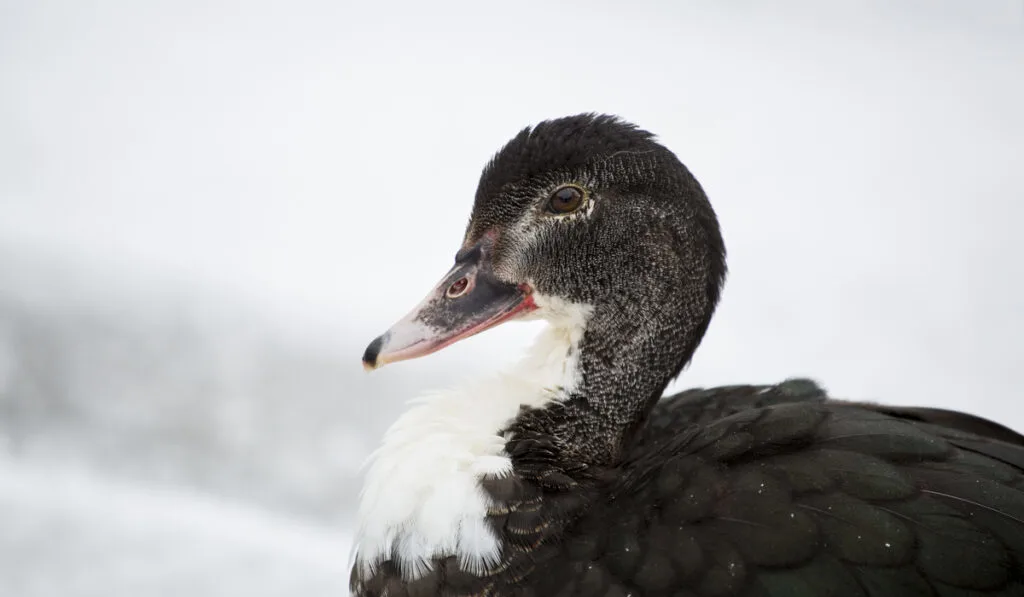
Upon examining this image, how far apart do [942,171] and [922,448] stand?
10.7 feet

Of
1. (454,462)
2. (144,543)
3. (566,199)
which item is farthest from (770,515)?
(144,543)

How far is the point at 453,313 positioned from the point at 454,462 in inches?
13.4

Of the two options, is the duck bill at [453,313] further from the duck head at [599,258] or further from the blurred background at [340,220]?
the blurred background at [340,220]

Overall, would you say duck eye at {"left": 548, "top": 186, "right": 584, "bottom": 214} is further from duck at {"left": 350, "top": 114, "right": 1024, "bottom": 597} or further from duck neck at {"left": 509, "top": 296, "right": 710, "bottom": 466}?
duck neck at {"left": 509, "top": 296, "right": 710, "bottom": 466}

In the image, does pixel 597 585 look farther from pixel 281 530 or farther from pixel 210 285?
pixel 210 285

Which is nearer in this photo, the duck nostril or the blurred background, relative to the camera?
the duck nostril

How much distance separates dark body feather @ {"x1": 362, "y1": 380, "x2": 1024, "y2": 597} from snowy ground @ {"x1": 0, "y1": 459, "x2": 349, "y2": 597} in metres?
0.94

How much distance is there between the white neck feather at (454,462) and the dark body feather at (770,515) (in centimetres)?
3

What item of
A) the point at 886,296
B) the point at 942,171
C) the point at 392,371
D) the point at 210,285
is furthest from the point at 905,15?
the point at 210,285

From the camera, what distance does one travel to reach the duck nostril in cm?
201

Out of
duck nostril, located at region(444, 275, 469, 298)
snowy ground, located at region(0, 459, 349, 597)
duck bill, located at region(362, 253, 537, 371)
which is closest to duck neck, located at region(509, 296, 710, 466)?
duck bill, located at region(362, 253, 537, 371)

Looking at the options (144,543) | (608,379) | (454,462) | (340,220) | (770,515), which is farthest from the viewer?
(340,220)

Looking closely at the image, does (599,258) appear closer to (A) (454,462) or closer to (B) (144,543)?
(A) (454,462)

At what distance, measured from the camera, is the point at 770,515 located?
5.17 feet
